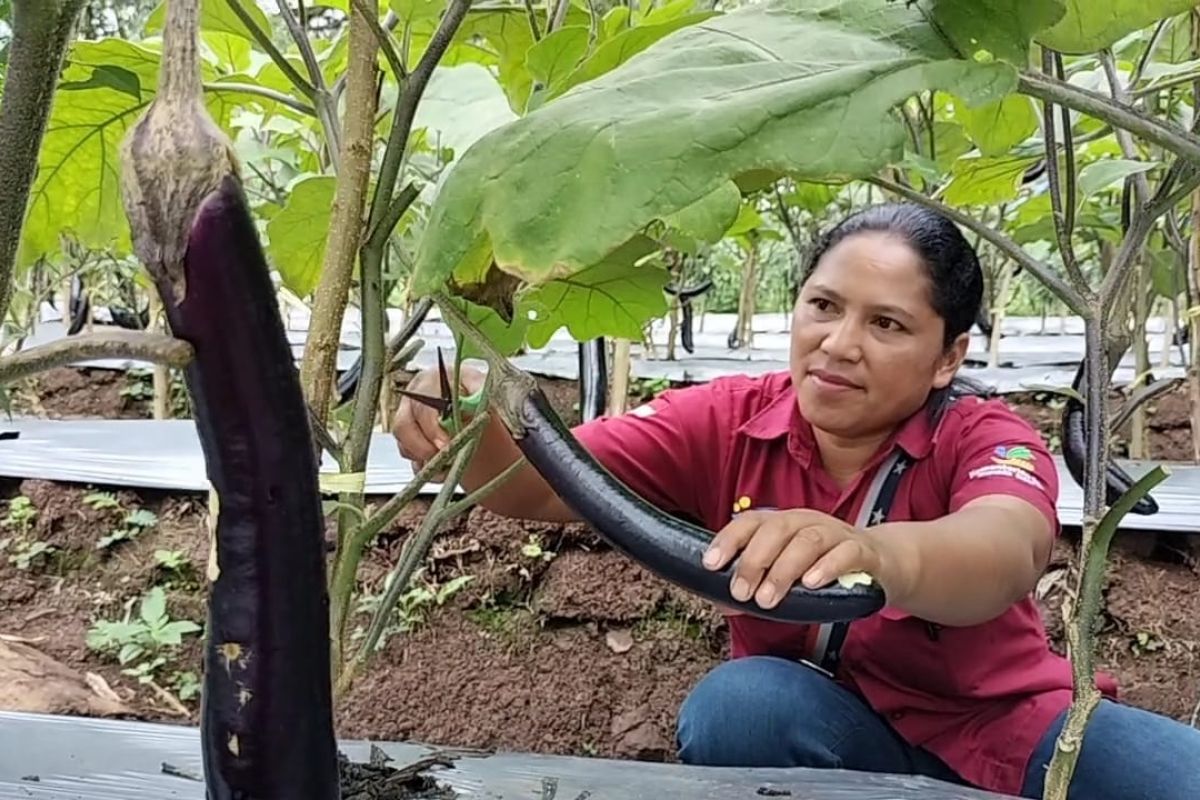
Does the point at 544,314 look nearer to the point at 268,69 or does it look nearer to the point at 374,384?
the point at 374,384

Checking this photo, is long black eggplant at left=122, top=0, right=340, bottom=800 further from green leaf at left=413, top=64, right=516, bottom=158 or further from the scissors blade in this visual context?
green leaf at left=413, top=64, right=516, bottom=158

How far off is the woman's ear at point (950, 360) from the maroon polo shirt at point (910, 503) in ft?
0.10

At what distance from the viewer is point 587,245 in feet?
1.17

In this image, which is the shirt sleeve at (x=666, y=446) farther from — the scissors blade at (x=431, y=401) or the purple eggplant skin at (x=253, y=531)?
the purple eggplant skin at (x=253, y=531)

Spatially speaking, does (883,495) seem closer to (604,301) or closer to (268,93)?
(604,301)

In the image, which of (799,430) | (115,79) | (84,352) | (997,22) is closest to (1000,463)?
(799,430)

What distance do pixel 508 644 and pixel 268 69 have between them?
934mm

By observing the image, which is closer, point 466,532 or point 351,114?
point 351,114

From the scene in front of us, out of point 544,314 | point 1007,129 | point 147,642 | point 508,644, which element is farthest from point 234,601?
point 147,642

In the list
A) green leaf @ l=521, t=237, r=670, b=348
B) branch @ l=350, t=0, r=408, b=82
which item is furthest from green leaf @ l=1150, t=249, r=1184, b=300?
branch @ l=350, t=0, r=408, b=82

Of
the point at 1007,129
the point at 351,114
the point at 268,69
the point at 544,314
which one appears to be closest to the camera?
the point at 351,114

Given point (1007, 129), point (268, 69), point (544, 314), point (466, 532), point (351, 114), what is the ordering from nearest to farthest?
point (351, 114), point (544, 314), point (1007, 129), point (268, 69), point (466, 532)

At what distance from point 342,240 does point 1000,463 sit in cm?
65

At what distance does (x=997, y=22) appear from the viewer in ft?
1.37
